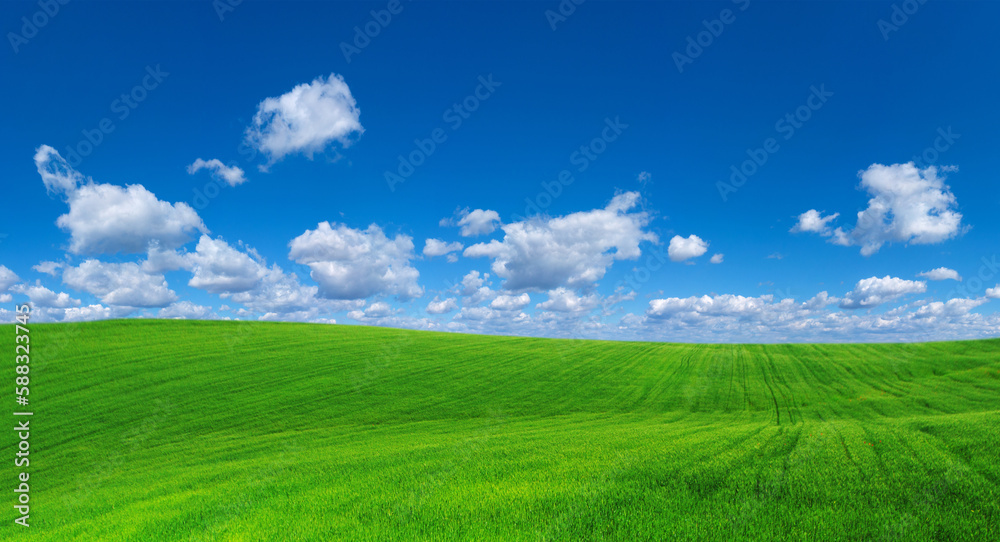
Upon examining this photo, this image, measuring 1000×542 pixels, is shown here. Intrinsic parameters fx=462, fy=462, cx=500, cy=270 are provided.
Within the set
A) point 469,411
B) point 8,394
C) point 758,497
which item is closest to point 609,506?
point 758,497

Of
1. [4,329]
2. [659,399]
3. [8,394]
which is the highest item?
[4,329]

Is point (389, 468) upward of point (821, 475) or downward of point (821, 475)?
downward

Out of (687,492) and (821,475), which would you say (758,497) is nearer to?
(687,492)

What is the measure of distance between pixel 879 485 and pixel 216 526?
1119cm

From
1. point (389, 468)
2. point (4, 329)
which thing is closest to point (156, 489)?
point (389, 468)

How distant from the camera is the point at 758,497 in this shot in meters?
7.38

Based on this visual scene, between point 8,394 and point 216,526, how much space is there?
1454 inches

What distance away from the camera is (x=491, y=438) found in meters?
18.1

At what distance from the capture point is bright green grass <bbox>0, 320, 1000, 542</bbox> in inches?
279

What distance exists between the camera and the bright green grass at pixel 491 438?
23.2ft

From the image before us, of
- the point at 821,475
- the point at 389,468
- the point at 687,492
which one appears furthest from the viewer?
the point at 389,468

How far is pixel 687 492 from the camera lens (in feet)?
25.2

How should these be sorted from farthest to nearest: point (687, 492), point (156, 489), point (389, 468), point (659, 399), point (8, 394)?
point (659, 399), point (8, 394), point (156, 489), point (389, 468), point (687, 492)

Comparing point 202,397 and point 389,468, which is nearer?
point 389,468
